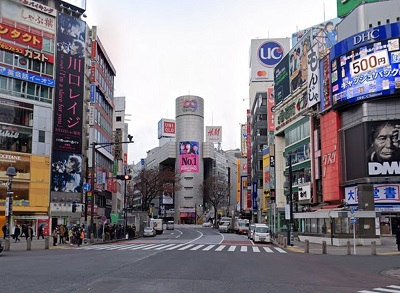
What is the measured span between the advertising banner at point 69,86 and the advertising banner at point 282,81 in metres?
30.1

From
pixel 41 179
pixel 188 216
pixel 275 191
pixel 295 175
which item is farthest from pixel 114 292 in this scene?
pixel 188 216

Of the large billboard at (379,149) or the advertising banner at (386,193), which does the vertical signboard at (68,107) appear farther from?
the advertising banner at (386,193)

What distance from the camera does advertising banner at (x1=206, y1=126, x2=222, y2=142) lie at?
183m

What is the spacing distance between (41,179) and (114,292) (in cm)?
4958

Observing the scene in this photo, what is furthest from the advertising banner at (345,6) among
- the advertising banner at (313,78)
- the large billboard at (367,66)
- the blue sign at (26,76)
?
the blue sign at (26,76)

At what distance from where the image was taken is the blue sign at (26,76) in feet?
180

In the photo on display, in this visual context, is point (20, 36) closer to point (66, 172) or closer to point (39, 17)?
point (39, 17)

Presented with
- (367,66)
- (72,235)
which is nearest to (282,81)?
(367,66)

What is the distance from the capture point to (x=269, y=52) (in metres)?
120

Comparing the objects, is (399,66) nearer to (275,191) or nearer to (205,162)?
(275,191)

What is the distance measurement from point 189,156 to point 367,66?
10503cm

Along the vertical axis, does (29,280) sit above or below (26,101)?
below

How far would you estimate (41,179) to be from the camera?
58094mm

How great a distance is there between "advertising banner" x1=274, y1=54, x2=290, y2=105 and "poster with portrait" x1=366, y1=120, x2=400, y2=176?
24.0 metres
